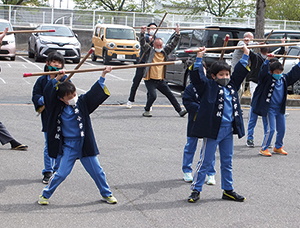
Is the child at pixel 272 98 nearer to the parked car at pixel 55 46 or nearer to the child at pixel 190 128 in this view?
the child at pixel 190 128

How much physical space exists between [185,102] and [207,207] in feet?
4.38

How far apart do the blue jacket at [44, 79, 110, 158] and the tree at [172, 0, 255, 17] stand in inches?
1448

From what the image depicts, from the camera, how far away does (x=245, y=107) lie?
11648 mm

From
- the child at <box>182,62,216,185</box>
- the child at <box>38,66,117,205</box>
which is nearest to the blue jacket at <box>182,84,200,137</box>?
the child at <box>182,62,216,185</box>

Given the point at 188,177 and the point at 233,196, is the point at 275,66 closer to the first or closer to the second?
the point at 188,177

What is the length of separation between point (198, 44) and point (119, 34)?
1048cm

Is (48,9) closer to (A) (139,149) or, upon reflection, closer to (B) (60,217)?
(A) (139,149)

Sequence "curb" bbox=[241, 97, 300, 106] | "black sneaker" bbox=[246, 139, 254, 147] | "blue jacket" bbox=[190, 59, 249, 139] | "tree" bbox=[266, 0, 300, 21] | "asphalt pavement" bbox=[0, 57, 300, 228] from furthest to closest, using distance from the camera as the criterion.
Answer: "tree" bbox=[266, 0, 300, 21] < "curb" bbox=[241, 97, 300, 106] < "black sneaker" bbox=[246, 139, 254, 147] < "blue jacket" bbox=[190, 59, 249, 139] < "asphalt pavement" bbox=[0, 57, 300, 228]

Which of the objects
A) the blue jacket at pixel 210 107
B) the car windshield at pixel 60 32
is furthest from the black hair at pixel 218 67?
the car windshield at pixel 60 32

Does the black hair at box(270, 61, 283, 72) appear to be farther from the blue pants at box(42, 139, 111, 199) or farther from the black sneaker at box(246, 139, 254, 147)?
the blue pants at box(42, 139, 111, 199)

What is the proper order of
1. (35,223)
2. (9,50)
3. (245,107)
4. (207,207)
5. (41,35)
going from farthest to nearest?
(41,35) → (9,50) → (245,107) → (207,207) → (35,223)

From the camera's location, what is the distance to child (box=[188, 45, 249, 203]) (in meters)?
4.82

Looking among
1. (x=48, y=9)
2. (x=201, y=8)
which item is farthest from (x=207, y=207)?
(x=201, y=8)

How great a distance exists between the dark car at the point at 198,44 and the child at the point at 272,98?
4.63 metres
